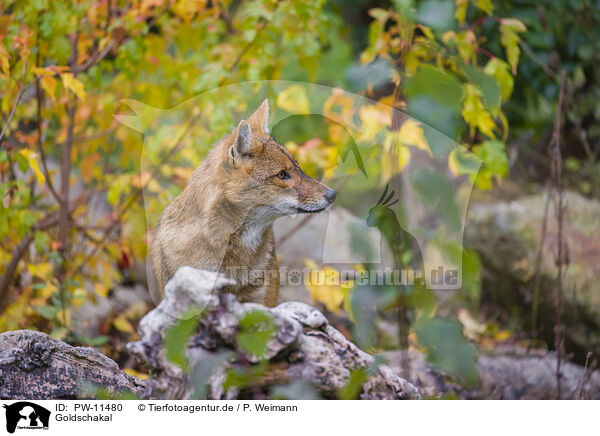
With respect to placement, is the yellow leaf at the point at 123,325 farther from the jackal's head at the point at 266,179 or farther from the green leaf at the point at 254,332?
the green leaf at the point at 254,332

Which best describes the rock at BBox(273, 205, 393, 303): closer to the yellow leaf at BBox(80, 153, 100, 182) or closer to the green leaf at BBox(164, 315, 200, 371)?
the green leaf at BBox(164, 315, 200, 371)

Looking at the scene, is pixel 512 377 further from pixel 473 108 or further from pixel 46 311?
pixel 46 311

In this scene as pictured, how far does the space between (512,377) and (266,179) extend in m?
2.28

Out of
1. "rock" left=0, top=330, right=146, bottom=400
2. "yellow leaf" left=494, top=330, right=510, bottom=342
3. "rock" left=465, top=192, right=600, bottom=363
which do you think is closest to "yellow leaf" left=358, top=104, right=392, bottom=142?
"rock" left=0, top=330, right=146, bottom=400

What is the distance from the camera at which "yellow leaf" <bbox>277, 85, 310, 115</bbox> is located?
2.74 m

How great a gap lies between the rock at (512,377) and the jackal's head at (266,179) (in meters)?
1.26

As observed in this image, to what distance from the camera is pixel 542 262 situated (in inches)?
160


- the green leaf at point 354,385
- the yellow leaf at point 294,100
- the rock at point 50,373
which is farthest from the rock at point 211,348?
the yellow leaf at point 294,100
